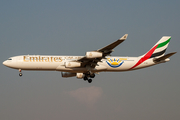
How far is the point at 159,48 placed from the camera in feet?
189

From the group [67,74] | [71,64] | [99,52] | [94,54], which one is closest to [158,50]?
[99,52]

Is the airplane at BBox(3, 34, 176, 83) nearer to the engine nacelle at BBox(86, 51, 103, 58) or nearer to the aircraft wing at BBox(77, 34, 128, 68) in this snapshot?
the aircraft wing at BBox(77, 34, 128, 68)

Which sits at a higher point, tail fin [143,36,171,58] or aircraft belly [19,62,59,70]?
tail fin [143,36,171,58]

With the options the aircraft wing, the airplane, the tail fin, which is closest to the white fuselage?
the airplane

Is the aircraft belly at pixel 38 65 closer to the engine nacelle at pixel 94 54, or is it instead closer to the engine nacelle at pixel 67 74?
the engine nacelle at pixel 67 74

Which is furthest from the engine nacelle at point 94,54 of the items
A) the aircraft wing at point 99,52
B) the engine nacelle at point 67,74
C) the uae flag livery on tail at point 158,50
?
the engine nacelle at point 67,74

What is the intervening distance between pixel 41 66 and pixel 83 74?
938 cm

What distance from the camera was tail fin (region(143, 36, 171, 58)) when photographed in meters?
56.5

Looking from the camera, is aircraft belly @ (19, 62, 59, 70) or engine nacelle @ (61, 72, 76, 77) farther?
engine nacelle @ (61, 72, 76, 77)

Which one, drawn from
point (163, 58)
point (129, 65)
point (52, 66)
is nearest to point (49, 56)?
point (52, 66)

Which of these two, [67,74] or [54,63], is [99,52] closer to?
[54,63]

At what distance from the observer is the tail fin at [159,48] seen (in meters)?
56.5

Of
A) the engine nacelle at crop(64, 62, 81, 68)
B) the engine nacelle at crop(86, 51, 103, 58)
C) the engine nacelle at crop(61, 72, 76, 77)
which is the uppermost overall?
the engine nacelle at crop(86, 51, 103, 58)

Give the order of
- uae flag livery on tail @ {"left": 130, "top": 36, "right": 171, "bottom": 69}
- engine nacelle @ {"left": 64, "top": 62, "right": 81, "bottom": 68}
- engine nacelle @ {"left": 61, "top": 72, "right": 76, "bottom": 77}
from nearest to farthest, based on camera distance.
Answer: engine nacelle @ {"left": 64, "top": 62, "right": 81, "bottom": 68}
uae flag livery on tail @ {"left": 130, "top": 36, "right": 171, "bottom": 69}
engine nacelle @ {"left": 61, "top": 72, "right": 76, "bottom": 77}
